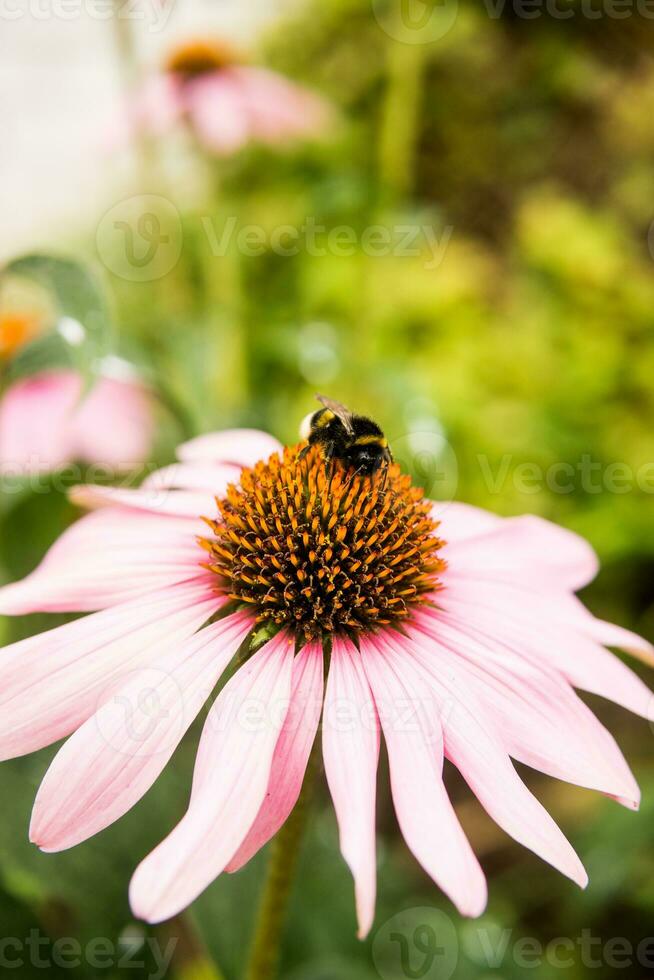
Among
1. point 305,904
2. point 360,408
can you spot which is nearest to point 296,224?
point 360,408

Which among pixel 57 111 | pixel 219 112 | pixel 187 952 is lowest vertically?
pixel 187 952

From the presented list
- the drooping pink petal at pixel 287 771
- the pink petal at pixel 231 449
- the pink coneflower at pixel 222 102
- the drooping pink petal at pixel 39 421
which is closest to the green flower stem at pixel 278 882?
the drooping pink petal at pixel 287 771

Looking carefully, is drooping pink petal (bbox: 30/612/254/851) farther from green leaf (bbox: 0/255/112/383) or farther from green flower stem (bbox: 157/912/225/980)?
green flower stem (bbox: 157/912/225/980)

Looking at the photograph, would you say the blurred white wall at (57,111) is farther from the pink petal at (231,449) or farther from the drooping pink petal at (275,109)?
the pink petal at (231,449)

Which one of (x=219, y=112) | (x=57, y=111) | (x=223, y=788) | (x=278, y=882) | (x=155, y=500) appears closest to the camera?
(x=223, y=788)

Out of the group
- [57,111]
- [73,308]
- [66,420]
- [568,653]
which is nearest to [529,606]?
[568,653]

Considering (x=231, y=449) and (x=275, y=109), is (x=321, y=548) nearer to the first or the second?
(x=231, y=449)

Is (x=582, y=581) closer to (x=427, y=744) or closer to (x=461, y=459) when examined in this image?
(x=427, y=744)
